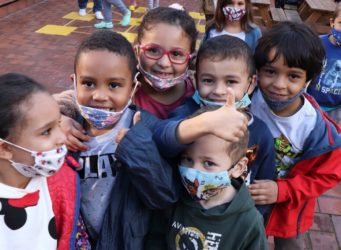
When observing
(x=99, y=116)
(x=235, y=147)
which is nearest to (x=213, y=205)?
(x=235, y=147)

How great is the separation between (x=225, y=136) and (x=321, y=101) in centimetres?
205

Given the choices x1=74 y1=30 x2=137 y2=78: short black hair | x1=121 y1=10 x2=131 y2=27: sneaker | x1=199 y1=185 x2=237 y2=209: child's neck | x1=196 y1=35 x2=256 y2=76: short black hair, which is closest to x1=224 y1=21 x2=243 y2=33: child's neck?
x1=196 y1=35 x2=256 y2=76: short black hair

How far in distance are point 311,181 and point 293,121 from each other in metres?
0.31

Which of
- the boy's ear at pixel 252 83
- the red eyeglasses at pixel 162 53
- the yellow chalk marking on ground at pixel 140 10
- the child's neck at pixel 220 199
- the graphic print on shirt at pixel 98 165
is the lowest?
the yellow chalk marking on ground at pixel 140 10

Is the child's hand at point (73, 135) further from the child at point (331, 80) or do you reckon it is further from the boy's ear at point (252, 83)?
the child at point (331, 80)

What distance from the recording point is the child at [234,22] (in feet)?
11.2

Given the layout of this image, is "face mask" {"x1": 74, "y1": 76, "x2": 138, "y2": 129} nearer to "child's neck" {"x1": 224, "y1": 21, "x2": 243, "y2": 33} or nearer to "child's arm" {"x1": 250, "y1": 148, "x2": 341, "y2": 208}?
"child's arm" {"x1": 250, "y1": 148, "x2": 341, "y2": 208}

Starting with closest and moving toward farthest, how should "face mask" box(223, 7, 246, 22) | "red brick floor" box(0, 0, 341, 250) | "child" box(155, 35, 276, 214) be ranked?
1. "child" box(155, 35, 276, 214)
2. "red brick floor" box(0, 0, 341, 250)
3. "face mask" box(223, 7, 246, 22)

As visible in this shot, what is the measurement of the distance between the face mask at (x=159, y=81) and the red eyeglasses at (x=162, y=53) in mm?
76

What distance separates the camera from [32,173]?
133 cm

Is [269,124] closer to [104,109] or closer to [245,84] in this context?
[245,84]

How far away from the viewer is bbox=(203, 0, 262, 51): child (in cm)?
342

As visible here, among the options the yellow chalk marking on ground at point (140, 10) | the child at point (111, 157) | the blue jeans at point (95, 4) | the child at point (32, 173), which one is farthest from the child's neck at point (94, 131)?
the yellow chalk marking on ground at point (140, 10)

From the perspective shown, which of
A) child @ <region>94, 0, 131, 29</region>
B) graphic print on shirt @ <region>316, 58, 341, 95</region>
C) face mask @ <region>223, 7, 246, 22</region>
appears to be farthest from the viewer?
child @ <region>94, 0, 131, 29</region>
